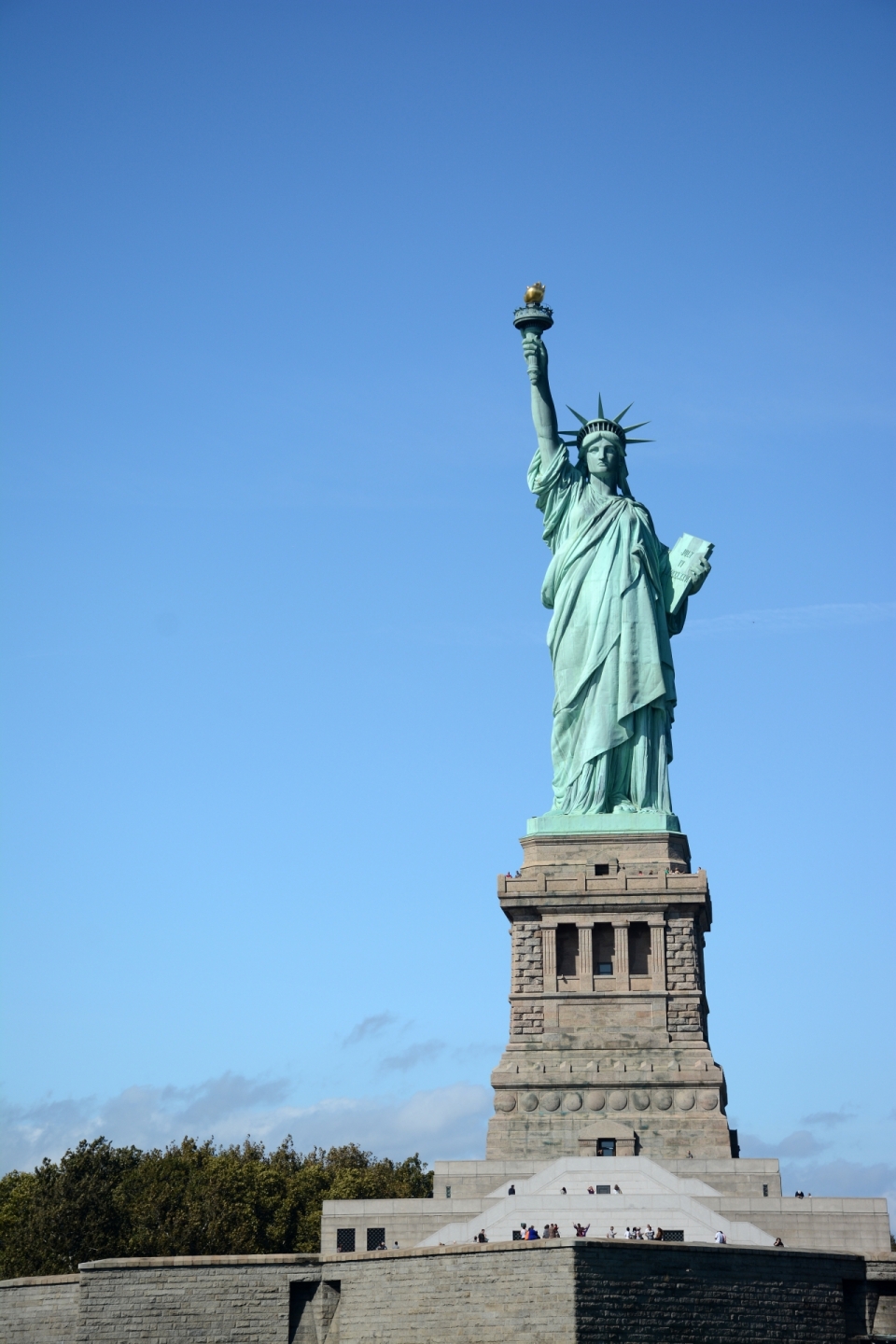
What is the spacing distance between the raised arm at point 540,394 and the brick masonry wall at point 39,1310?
19.3 metres

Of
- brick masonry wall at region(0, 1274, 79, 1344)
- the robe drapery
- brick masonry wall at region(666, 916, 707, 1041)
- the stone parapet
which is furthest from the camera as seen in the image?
the robe drapery

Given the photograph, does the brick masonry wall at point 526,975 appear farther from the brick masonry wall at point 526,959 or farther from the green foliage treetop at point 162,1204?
the green foliage treetop at point 162,1204

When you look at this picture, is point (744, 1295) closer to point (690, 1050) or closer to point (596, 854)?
point (690, 1050)

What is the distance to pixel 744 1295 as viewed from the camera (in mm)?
30188

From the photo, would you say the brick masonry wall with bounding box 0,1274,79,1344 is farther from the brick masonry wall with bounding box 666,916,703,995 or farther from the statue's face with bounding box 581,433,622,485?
the statue's face with bounding box 581,433,622,485

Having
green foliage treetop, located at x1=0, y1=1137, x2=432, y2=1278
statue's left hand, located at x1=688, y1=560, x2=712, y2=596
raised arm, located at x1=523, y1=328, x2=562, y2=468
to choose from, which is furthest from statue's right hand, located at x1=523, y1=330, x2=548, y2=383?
green foliage treetop, located at x1=0, y1=1137, x2=432, y2=1278

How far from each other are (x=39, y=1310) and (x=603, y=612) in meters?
17.7

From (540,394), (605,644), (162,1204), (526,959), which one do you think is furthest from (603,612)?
(162,1204)

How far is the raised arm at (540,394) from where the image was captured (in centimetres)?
4356

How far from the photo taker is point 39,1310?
3269cm

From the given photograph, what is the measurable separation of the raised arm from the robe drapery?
250 millimetres

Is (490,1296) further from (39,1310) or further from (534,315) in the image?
(534,315)

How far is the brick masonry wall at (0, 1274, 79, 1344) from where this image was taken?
32.1m

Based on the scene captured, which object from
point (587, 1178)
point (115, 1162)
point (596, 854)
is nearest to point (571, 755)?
point (596, 854)
